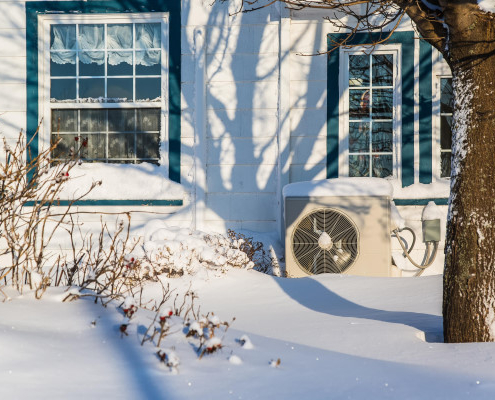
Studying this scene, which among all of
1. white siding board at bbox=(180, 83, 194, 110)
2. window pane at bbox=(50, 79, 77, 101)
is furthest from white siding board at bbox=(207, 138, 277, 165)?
window pane at bbox=(50, 79, 77, 101)

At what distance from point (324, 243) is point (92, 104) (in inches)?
145

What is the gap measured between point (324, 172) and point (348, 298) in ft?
9.06

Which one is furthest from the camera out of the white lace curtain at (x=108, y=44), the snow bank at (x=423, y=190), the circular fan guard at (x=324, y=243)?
the white lace curtain at (x=108, y=44)

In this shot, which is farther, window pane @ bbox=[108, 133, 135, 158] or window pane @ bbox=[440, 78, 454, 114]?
window pane @ bbox=[108, 133, 135, 158]

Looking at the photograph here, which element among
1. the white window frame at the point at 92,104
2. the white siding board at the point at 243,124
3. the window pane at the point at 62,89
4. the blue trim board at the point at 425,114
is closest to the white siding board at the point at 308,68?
the white siding board at the point at 243,124

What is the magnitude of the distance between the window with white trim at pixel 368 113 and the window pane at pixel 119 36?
108 inches

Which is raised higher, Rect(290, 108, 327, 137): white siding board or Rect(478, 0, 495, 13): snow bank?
Rect(478, 0, 495, 13): snow bank

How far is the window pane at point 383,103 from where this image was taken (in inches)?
365

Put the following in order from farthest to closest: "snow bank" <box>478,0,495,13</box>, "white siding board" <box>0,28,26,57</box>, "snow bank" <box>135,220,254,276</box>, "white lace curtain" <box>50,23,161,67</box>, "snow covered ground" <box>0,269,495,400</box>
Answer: "white siding board" <box>0,28,26,57</box>, "white lace curtain" <box>50,23,161,67</box>, "snow bank" <box>135,220,254,276</box>, "snow bank" <box>478,0,495,13</box>, "snow covered ground" <box>0,269,495,400</box>

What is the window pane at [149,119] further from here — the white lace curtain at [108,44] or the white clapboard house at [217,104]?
the white lace curtain at [108,44]

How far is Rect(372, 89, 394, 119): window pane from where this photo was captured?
365 inches

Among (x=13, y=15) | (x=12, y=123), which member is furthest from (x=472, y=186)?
(x=13, y=15)

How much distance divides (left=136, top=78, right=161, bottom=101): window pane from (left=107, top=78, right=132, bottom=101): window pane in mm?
117

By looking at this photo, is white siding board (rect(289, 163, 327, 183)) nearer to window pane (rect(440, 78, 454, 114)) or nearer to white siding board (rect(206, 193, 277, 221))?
white siding board (rect(206, 193, 277, 221))
